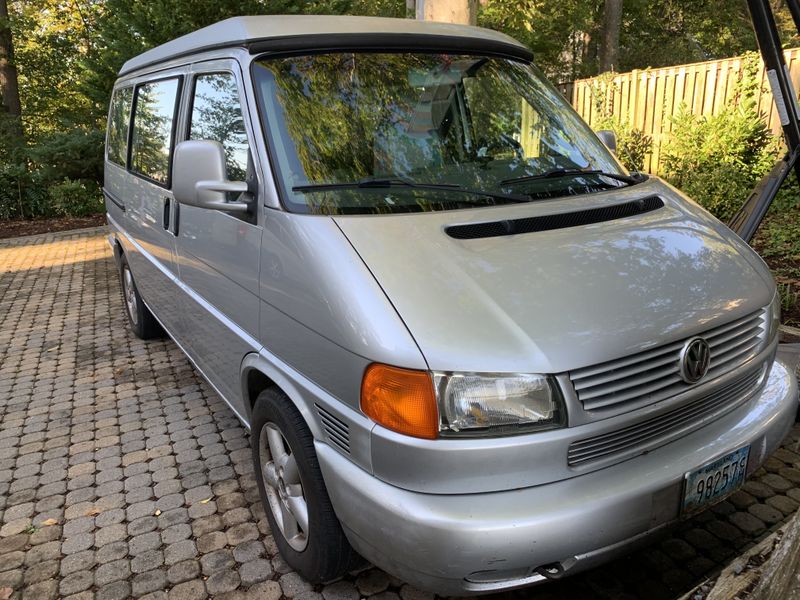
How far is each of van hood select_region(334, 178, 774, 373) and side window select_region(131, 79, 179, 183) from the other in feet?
6.92

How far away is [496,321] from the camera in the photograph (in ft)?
6.40

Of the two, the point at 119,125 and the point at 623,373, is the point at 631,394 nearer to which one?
the point at 623,373

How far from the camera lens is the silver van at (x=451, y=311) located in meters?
1.88

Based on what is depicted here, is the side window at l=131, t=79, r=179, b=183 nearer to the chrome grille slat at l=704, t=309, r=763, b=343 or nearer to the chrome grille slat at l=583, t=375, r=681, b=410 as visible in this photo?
the chrome grille slat at l=583, t=375, r=681, b=410

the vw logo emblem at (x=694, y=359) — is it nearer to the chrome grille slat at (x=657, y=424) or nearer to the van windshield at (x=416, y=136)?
the chrome grille slat at (x=657, y=424)

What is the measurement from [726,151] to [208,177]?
24.6 ft

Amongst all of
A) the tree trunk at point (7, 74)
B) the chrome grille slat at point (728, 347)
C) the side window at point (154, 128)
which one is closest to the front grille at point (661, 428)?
the chrome grille slat at point (728, 347)

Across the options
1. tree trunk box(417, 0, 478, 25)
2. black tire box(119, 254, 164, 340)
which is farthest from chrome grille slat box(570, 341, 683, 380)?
tree trunk box(417, 0, 478, 25)

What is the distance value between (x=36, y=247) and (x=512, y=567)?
11.8 meters

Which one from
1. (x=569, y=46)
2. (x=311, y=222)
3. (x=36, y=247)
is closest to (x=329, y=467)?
(x=311, y=222)

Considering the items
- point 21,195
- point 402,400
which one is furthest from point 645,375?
point 21,195

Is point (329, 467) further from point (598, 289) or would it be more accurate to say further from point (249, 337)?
point (598, 289)

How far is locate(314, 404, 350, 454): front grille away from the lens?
82.4 inches

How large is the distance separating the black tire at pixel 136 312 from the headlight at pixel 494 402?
4.50 m
